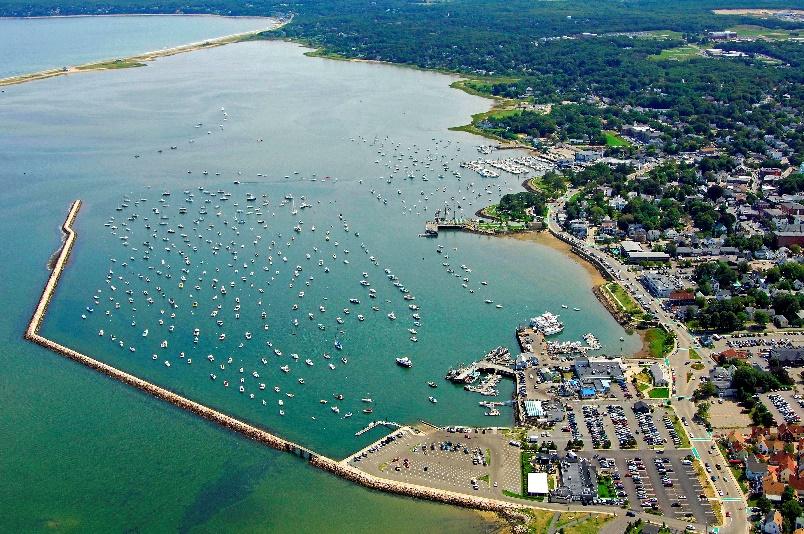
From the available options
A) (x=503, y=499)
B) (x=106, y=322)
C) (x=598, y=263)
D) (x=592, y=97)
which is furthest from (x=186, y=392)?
(x=592, y=97)

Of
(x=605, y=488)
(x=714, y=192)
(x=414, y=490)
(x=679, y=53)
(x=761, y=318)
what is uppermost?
(x=679, y=53)

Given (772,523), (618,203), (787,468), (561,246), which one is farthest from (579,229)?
(772,523)

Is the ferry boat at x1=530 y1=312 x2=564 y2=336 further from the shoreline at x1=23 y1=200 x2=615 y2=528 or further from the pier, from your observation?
the shoreline at x1=23 y1=200 x2=615 y2=528

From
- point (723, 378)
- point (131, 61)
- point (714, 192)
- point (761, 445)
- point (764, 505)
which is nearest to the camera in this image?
point (764, 505)

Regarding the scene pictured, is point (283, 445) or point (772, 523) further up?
point (772, 523)

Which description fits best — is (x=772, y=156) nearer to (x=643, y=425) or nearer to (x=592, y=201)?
(x=592, y=201)

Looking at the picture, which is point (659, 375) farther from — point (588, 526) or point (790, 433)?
point (588, 526)

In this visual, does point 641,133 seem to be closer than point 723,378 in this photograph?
No
